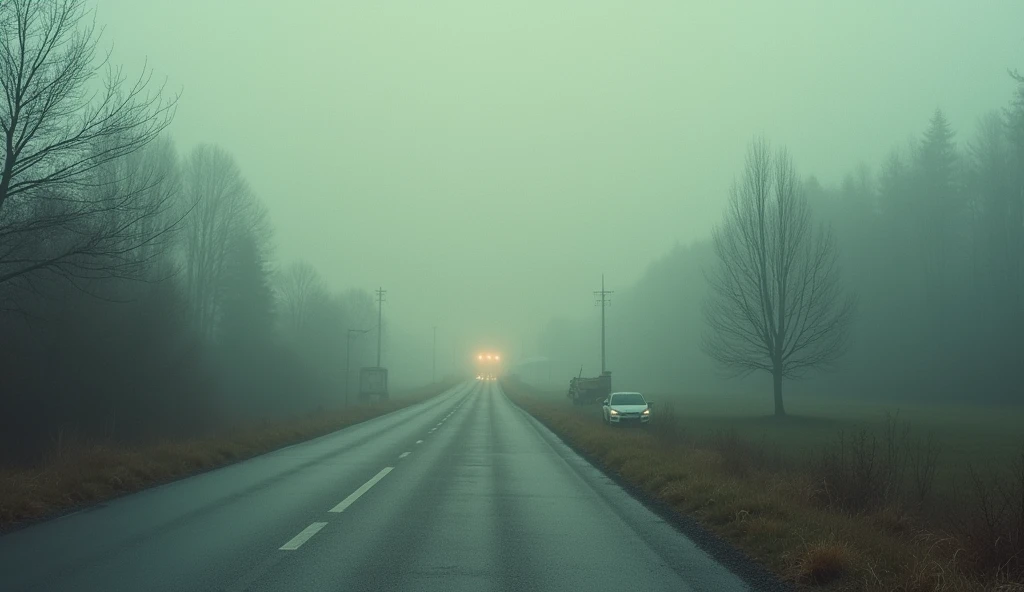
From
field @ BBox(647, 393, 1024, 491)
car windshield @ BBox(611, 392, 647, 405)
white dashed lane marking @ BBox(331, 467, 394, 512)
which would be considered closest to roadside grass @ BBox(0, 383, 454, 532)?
white dashed lane marking @ BBox(331, 467, 394, 512)

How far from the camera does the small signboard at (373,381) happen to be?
76438 millimetres

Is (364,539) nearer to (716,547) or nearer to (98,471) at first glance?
(716,547)

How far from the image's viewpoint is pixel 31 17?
14008mm

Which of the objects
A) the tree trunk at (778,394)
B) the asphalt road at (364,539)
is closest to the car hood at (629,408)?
the tree trunk at (778,394)

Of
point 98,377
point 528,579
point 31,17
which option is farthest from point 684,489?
point 98,377

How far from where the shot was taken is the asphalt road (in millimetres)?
7277

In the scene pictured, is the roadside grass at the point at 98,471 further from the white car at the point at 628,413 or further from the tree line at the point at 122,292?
the white car at the point at 628,413

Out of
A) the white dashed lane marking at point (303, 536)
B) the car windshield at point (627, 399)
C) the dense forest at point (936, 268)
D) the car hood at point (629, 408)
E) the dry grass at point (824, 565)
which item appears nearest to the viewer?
the dry grass at point (824, 565)

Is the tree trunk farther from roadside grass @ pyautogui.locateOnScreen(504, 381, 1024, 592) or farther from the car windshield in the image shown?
roadside grass @ pyautogui.locateOnScreen(504, 381, 1024, 592)

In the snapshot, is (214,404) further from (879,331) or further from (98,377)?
(879,331)

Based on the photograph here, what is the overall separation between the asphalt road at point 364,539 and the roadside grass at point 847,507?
0.80 meters

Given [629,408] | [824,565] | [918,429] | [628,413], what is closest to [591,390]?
[629,408]

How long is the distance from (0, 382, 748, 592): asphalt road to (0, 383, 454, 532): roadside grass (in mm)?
615

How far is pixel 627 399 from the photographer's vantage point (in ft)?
123
